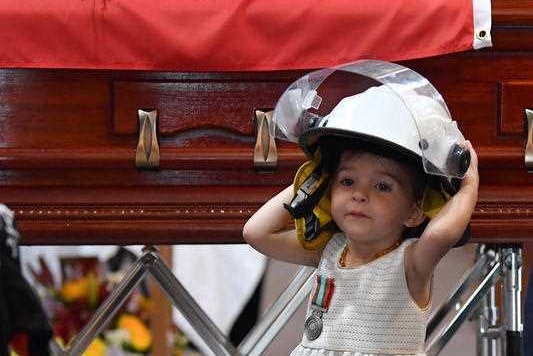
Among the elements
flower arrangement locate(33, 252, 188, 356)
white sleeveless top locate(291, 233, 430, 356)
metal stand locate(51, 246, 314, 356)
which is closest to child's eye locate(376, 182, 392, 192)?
white sleeveless top locate(291, 233, 430, 356)

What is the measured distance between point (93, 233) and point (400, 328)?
0.69 m

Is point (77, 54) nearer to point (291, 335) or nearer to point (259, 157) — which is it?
point (259, 157)

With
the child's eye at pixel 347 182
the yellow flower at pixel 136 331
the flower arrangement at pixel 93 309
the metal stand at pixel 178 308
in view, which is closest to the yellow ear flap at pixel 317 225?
the child's eye at pixel 347 182

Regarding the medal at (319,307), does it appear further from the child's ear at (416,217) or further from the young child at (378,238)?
the child's ear at (416,217)

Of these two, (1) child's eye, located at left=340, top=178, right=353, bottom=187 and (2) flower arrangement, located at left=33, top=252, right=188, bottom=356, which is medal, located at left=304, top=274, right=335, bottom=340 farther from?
(2) flower arrangement, located at left=33, top=252, right=188, bottom=356

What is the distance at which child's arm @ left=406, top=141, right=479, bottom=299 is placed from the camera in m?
2.11

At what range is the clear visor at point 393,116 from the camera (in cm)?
209

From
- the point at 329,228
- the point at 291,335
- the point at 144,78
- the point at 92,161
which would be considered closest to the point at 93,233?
the point at 92,161

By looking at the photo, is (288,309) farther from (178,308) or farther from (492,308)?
(492,308)

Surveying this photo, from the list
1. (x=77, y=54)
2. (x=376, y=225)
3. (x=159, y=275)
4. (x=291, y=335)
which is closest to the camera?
(x=376, y=225)

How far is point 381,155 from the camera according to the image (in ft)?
7.10

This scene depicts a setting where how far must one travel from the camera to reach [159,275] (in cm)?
282

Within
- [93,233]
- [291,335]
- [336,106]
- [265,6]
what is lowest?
[291,335]

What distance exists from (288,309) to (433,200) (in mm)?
763
